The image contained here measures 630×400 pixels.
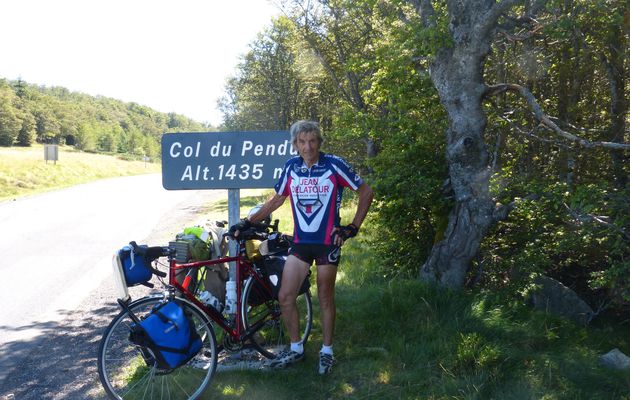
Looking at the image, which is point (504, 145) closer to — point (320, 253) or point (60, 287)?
point (320, 253)

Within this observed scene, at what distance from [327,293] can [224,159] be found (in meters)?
1.56

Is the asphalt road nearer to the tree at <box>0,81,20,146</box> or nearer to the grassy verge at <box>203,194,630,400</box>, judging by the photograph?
the grassy verge at <box>203,194,630,400</box>

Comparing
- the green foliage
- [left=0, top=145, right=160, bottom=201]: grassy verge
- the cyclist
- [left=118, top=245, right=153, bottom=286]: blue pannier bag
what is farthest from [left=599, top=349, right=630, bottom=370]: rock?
[left=0, top=145, right=160, bottom=201]: grassy verge

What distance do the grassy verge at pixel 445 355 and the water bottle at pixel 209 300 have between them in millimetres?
549

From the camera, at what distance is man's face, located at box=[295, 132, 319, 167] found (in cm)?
380

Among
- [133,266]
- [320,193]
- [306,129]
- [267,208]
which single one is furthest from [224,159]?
[133,266]

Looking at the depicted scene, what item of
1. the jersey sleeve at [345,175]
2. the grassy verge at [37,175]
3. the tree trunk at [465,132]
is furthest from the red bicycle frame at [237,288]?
the grassy verge at [37,175]

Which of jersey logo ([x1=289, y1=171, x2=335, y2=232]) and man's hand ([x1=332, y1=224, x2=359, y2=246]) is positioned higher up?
jersey logo ([x1=289, y1=171, x2=335, y2=232])

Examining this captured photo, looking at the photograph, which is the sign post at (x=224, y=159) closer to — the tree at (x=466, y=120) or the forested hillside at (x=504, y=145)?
the forested hillside at (x=504, y=145)

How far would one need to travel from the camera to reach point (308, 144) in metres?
3.80

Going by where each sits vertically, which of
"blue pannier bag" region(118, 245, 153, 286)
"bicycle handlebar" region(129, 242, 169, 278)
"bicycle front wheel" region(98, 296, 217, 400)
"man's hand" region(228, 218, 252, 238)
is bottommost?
"bicycle front wheel" region(98, 296, 217, 400)

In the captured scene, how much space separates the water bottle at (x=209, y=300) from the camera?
12.9 ft

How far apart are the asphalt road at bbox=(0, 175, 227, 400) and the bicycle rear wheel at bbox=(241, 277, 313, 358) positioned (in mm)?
1329

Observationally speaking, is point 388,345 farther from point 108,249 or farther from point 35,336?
point 108,249
